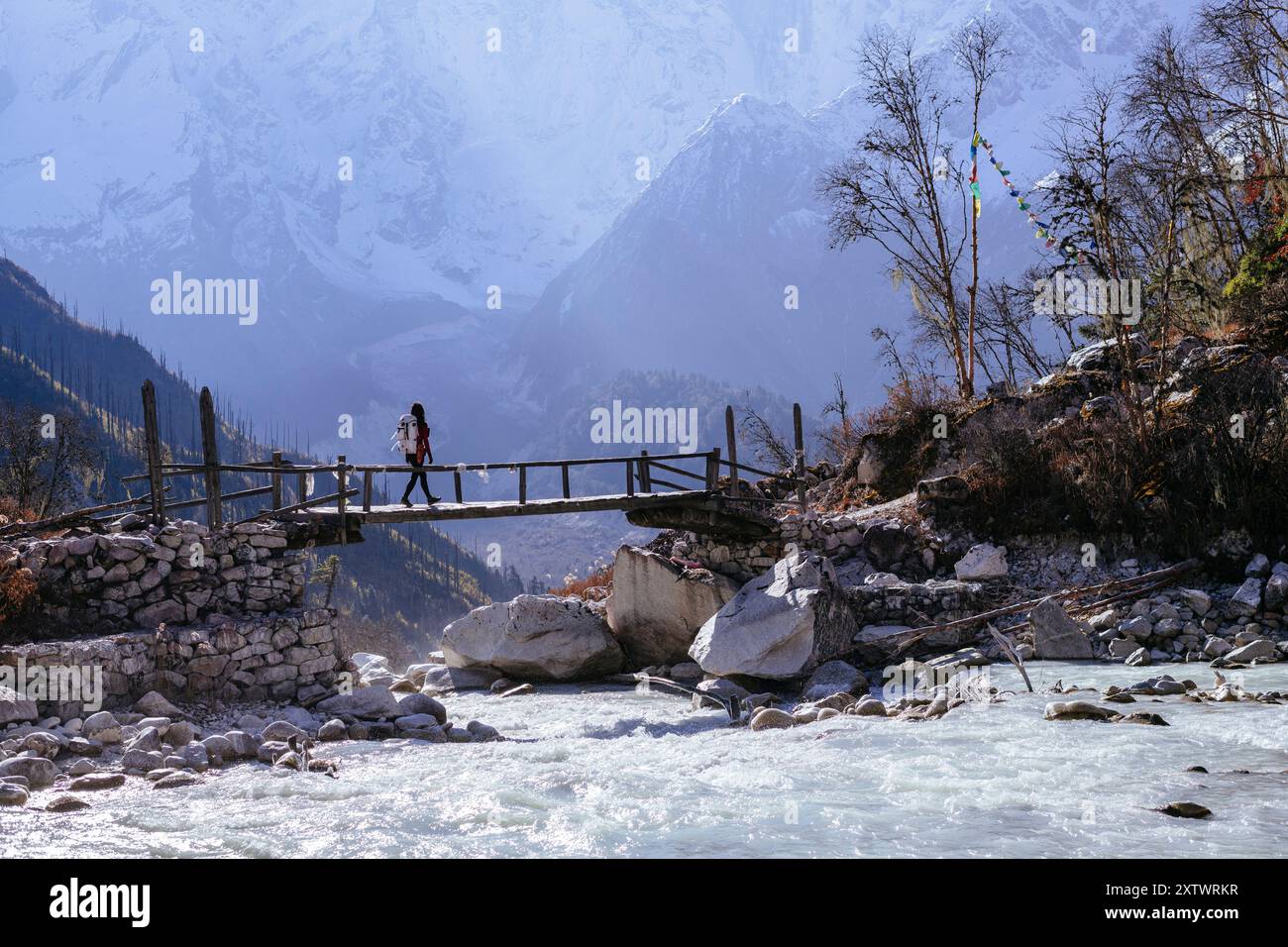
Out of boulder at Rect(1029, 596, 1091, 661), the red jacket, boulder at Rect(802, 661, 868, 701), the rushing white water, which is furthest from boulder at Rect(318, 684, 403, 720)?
boulder at Rect(1029, 596, 1091, 661)

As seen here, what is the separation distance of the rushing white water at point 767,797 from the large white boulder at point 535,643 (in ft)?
17.4

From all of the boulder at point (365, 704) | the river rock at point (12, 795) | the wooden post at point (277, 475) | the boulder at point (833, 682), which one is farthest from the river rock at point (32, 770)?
the boulder at point (833, 682)

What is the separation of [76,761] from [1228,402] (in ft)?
59.3

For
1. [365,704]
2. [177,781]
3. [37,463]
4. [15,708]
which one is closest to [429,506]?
[365,704]

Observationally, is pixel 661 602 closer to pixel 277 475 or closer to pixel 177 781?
pixel 277 475

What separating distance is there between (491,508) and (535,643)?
103 inches

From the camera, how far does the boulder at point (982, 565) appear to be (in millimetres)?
18031

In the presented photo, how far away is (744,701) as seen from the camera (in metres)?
14.2

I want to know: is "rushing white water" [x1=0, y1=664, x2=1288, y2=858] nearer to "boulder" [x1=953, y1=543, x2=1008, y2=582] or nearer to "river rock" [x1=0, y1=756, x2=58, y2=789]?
"river rock" [x1=0, y1=756, x2=58, y2=789]

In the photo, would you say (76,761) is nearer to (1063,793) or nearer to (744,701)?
(744,701)

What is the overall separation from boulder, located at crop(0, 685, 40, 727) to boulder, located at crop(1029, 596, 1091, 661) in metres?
12.6

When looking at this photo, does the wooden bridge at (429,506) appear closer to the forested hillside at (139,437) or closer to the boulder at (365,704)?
the boulder at (365,704)

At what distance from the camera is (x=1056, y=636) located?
1545cm
